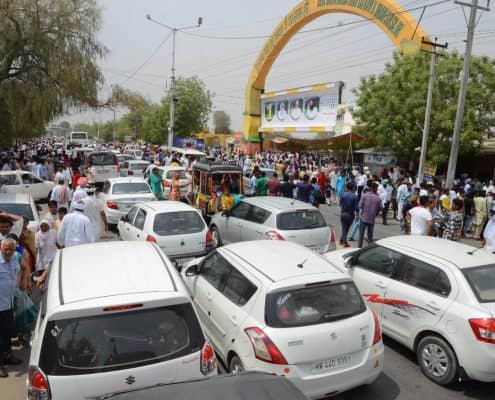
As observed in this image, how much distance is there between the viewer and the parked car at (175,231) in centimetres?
866

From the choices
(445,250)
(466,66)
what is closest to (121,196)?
(445,250)

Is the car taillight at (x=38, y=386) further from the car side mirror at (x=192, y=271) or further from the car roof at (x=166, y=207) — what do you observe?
the car roof at (x=166, y=207)

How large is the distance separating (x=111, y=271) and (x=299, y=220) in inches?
213

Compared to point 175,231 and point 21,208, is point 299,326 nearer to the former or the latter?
point 175,231

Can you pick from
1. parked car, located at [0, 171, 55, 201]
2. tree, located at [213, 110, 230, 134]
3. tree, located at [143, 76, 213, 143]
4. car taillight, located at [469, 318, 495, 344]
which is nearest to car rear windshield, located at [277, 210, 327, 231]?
car taillight, located at [469, 318, 495, 344]

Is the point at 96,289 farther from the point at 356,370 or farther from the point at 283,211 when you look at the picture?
the point at 283,211

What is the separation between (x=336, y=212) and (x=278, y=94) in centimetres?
2024

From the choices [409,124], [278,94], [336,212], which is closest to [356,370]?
[336,212]

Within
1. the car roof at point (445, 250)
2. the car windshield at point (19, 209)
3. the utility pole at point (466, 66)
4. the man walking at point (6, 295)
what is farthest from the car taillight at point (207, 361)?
the utility pole at point (466, 66)

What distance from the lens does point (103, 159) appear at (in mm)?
22688

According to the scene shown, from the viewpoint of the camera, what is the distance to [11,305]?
5305mm

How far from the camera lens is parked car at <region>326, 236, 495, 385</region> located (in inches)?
195

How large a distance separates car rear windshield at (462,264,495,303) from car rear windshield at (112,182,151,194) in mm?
10036

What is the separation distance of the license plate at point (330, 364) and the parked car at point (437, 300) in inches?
55.5
